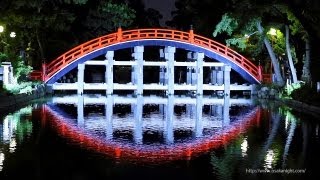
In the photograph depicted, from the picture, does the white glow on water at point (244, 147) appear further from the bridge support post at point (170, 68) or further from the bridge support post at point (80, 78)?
the bridge support post at point (80, 78)

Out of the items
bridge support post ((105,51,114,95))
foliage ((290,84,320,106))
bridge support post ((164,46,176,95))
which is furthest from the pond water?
bridge support post ((164,46,176,95))

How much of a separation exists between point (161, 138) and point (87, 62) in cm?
2875

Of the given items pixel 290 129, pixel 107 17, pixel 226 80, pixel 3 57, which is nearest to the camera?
pixel 290 129

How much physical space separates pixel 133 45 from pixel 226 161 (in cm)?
3317

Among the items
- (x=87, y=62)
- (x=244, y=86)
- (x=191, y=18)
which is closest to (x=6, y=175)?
(x=87, y=62)

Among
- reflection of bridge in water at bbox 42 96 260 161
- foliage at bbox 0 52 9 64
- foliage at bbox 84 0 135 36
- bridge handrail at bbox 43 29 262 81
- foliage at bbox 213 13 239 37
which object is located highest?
foliage at bbox 84 0 135 36

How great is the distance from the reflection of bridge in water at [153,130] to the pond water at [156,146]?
2 cm

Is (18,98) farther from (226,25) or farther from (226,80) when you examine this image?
→ (226,80)

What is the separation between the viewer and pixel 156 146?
15.4 meters

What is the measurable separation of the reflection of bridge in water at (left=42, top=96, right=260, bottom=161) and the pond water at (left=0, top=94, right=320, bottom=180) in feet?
0.08

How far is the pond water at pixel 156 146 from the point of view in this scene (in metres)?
11.6

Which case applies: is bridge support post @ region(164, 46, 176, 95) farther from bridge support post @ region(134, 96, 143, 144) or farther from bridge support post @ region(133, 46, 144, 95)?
bridge support post @ region(134, 96, 143, 144)

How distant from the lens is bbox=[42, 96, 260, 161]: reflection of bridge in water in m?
14.5

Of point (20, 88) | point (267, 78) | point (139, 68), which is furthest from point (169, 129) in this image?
point (267, 78)
